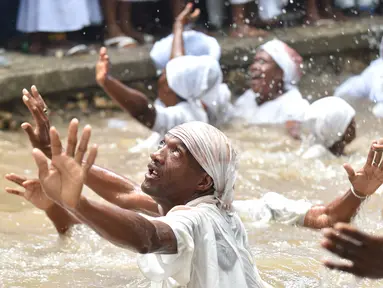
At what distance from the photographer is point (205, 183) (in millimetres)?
4156

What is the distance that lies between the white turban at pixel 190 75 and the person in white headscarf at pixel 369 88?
176 cm

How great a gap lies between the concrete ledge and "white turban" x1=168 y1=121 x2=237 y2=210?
5.09m

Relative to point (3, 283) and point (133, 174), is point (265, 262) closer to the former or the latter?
point (3, 283)

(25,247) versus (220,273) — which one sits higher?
(220,273)

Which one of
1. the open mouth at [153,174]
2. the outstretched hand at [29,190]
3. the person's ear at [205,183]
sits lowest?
the outstretched hand at [29,190]

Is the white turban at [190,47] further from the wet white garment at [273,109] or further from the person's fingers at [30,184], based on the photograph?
the person's fingers at [30,184]

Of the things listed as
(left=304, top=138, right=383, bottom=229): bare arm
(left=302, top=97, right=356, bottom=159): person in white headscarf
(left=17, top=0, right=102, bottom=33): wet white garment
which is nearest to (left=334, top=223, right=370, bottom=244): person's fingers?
(left=304, top=138, right=383, bottom=229): bare arm

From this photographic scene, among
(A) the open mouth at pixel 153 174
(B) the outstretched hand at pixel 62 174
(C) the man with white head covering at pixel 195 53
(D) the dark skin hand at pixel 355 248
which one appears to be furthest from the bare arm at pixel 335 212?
(C) the man with white head covering at pixel 195 53

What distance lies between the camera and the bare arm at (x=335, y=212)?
5.05 metres

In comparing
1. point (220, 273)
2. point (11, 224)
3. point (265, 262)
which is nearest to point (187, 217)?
point (220, 273)

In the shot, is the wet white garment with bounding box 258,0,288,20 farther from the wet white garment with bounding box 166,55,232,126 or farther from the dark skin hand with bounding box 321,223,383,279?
the dark skin hand with bounding box 321,223,383,279

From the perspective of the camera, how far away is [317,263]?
5695mm

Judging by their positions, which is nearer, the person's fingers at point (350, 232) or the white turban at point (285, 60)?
the person's fingers at point (350, 232)

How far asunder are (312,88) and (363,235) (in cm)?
749
